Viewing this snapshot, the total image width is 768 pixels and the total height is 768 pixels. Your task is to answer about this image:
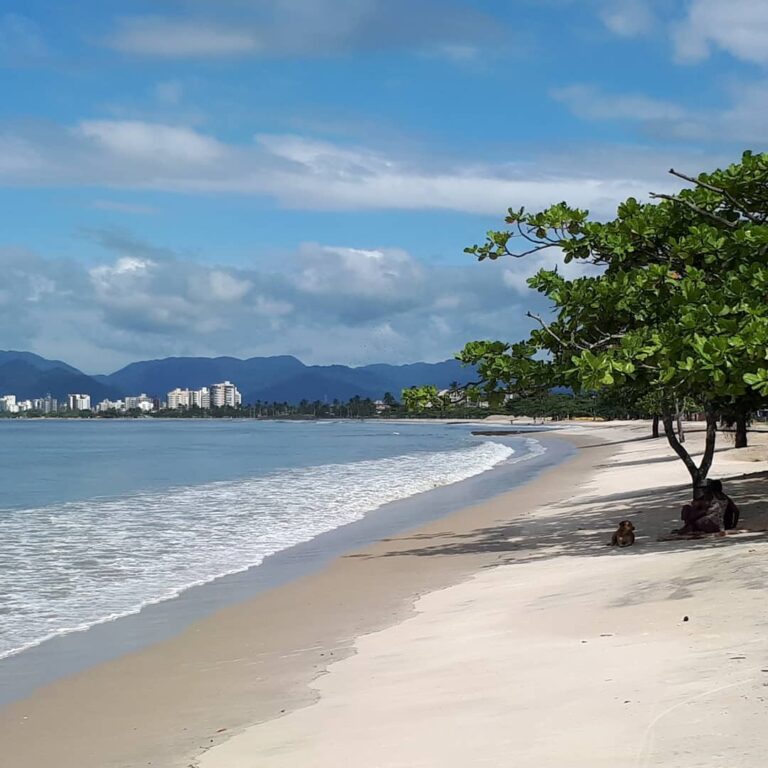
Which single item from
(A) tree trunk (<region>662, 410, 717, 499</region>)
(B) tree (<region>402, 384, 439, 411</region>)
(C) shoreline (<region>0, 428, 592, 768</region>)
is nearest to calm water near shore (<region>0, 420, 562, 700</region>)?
(C) shoreline (<region>0, 428, 592, 768</region>)

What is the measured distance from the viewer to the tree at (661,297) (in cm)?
1060

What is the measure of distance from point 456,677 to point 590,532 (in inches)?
415

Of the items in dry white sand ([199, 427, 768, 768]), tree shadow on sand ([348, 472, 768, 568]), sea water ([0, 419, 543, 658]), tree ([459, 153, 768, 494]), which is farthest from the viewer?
tree shadow on sand ([348, 472, 768, 568])

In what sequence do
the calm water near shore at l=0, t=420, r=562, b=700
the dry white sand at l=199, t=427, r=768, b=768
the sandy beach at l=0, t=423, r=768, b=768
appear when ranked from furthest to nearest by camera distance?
the calm water near shore at l=0, t=420, r=562, b=700 < the sandy beach at l=0, t=423, r=768, b=768 < the dry white sand at l=199, t=427, r=768, b=768

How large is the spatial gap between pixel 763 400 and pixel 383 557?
649cm

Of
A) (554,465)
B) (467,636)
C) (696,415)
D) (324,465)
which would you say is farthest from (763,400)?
(696,415)

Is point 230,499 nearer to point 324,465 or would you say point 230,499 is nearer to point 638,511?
point 638,511

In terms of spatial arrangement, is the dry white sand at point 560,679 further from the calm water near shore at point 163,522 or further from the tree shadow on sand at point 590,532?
the calm water near shore at point 163,522

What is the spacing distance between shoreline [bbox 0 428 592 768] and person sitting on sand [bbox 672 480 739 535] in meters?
3.39

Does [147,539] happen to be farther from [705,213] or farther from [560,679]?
[560,679]

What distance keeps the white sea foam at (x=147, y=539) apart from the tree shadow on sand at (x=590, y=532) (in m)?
3.17

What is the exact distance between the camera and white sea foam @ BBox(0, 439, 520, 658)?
12664 millimetres

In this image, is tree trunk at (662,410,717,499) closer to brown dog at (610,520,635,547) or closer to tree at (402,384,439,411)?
brown dog at (610,520,635,547)

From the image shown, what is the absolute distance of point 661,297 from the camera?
12711 millimetres
